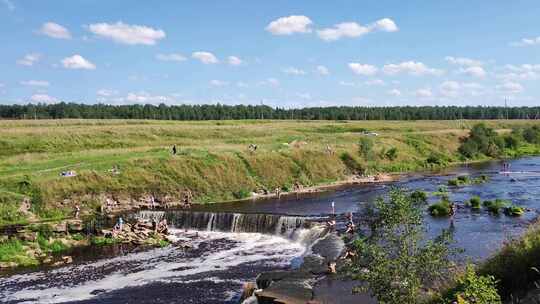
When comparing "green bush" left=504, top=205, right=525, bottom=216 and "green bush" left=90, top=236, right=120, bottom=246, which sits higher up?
"green bush" left=504, top=205, right=525, bottom=216

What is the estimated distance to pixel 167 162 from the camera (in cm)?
7088

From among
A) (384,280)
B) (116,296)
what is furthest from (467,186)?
(384,280)

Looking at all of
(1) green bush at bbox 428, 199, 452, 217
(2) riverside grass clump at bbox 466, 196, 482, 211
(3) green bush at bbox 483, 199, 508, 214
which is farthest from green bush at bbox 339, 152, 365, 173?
(1) green bush at bbox 428, 199, 452, 217

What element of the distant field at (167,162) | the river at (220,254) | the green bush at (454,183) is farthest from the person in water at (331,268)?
the green bush at (454,183)

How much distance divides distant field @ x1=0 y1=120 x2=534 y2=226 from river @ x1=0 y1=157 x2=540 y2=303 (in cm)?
771

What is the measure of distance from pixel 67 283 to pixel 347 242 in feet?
72.8

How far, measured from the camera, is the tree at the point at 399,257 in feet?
61.6

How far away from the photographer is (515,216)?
50.9 metres

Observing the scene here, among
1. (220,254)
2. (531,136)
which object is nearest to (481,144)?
(531,136)

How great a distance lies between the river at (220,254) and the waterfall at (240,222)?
0.34 ft

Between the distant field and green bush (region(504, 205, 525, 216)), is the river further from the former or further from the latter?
the distant field

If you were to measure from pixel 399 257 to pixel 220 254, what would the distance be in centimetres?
2656

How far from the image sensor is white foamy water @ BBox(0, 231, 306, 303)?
3559 cm

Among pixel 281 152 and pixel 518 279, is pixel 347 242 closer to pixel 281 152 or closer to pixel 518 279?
pixel 518 279
